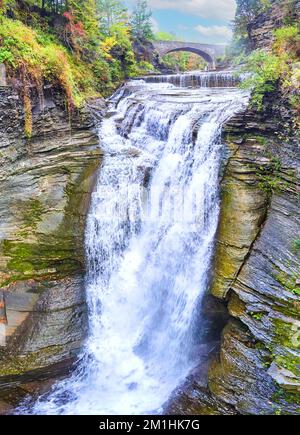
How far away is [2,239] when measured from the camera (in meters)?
9.00

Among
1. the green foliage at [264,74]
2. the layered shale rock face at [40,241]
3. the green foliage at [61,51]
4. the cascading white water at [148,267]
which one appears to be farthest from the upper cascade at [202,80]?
the layered shale rock face at [40,241]

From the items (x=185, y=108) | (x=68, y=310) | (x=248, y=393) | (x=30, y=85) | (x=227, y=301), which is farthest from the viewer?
→ (x=185, y=108)

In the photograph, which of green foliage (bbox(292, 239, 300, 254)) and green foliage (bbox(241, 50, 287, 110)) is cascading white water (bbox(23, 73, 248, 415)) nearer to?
green foliage (bbox(241, 50, 287, 110))

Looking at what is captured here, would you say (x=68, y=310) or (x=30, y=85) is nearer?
(x=68, y=310)

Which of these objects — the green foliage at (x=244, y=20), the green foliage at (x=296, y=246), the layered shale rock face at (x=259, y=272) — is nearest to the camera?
the layered shale rock face at (x=259, y=272)

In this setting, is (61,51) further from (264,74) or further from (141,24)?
(141,24)

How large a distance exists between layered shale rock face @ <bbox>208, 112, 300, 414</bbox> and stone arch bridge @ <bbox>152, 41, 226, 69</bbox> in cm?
2760

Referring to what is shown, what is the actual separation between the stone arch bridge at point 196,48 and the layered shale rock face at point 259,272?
27595mm

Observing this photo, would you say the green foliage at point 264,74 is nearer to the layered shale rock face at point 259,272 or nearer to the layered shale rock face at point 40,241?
the layered shale rock face at point 259,272

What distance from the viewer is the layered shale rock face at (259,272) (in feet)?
23.1

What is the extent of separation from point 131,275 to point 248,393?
4.26 meters

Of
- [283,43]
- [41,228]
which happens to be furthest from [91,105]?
[283,43]

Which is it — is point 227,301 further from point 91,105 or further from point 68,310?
point 91,105

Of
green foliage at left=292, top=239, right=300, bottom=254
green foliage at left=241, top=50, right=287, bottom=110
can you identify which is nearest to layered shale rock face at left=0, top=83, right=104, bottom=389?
green foliage at left=241, top=50, right=287, bottom=110
